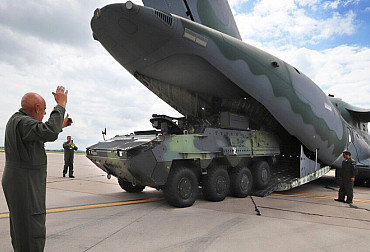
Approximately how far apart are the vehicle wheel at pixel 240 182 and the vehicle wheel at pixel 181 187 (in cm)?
127

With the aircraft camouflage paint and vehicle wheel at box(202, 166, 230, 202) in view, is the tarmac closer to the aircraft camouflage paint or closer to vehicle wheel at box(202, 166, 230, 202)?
vehicle wheel at box(202, 166, 230, 202)

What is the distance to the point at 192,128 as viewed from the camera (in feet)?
21.5

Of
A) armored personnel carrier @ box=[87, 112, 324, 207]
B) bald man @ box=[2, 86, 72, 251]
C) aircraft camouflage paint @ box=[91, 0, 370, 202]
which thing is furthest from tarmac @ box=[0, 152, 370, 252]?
aircraft camouflage paint @ box=[91, 0, 370, 202]

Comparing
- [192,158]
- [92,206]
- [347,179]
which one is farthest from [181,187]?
[347,179]

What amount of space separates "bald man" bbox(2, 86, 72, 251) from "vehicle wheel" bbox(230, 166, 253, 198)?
16.5 ft

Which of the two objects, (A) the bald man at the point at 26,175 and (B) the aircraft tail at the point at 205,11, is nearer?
(A) the bald man at the point at 26,175

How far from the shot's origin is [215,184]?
6.25m

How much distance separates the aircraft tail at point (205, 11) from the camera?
6.19m

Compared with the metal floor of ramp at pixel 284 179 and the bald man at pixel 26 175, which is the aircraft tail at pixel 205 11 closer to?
the metal floor of ramp at pixel 284 179

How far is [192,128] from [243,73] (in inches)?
67.1

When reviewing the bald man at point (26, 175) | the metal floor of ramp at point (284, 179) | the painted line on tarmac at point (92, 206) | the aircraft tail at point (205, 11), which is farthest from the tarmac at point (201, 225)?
the aircraft tail at point (205, 11)

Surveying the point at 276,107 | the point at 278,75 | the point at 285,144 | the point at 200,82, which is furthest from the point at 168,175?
the point at 285,144

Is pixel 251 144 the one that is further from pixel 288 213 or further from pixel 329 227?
pixel 329 227

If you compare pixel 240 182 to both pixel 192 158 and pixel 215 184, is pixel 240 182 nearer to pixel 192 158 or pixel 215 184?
pixel 215 184
